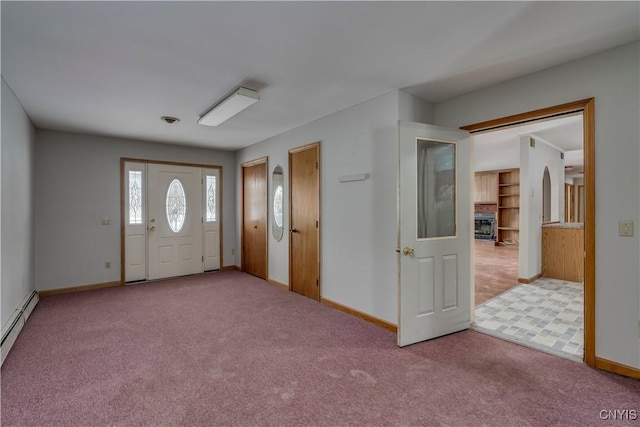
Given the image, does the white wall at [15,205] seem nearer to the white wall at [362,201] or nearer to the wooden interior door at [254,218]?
the wooden interior door at [254,218]

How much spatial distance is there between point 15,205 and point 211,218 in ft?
10.2

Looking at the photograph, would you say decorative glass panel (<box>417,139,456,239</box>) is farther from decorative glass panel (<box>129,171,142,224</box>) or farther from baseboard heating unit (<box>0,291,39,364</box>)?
decorative glass panel (<box>129,171,142,224</box>)

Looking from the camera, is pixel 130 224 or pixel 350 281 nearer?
pixel 350 281

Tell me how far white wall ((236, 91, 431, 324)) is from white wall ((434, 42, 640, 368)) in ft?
4.78

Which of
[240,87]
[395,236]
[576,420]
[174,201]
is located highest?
[240,87]

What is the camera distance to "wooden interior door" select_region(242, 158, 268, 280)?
17.9ft

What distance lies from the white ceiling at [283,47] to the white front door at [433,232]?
59 centimetres

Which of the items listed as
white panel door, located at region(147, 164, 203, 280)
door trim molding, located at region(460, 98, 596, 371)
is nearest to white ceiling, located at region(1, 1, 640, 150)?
door trim molding, located at region(460, 98, 596, 371)

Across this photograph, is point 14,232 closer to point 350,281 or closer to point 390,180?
point 350,281

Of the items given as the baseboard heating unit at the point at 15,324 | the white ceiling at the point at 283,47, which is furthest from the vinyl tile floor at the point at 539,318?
the baseboard heating unit at the point at 15,324

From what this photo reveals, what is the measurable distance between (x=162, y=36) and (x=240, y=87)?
905mm

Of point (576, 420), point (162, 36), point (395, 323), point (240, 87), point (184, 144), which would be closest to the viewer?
point (576, 420)

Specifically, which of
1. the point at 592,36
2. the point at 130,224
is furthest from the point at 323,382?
the point at 130,224

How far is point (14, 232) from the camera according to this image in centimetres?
323
